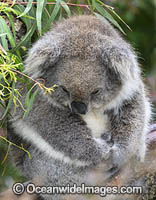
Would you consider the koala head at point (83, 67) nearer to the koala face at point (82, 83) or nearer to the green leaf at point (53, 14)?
the koala face at point (82, 83)

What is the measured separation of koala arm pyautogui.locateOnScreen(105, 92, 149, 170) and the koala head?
24 cm

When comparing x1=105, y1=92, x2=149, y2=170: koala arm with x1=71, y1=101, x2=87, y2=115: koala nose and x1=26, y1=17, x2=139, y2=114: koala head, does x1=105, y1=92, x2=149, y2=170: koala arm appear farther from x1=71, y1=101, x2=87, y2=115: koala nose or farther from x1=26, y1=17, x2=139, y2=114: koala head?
x1=71, y1=101, x2=87, y2=115: koala nose

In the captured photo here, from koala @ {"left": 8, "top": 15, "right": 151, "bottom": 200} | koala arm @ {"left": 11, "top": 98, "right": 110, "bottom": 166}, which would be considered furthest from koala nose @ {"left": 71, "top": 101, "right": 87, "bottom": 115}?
koala arm @ {"left": 11, "top": 98, "right": 110, "bottom": 166}

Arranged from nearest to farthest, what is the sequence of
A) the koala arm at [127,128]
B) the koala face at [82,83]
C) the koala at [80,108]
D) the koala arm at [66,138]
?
the koala face at [82,83], the koala at [80,108], the koala arm at [66,138], the koala arm at [127,128]

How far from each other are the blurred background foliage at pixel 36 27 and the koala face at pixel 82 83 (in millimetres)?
351

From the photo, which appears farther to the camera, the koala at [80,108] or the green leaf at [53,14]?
the green leaf at [53,14]

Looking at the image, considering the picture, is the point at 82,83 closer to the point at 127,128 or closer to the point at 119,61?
the point at 119,61

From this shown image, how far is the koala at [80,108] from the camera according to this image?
3.69m

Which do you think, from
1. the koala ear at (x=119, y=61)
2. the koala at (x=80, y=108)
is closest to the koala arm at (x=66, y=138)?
the koala at (x=80, y=108)

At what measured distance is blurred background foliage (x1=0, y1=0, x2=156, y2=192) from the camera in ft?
12.3

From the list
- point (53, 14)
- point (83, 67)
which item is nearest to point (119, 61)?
point (83, 67)

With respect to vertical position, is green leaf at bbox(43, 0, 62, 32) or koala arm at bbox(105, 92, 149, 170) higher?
green leaf at bbox(43, 0, 62, 32)

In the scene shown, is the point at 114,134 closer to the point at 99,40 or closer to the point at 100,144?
the point at 100,144

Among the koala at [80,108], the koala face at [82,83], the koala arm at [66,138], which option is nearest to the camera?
the koala face at [82,83]
